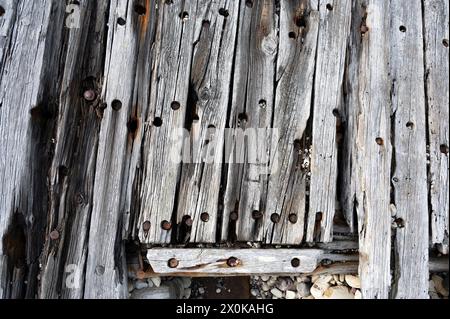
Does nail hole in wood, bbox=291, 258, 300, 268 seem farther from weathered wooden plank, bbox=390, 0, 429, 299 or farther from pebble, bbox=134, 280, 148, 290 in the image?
pebble, bbox=134, 280, 148, 290

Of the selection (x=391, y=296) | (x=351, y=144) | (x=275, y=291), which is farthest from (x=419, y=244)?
(x=275, y=291)

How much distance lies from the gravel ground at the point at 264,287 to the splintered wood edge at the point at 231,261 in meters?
0.18

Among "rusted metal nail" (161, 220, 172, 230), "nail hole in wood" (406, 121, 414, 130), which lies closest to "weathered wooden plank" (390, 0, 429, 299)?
"nail hole in wood" (406, 121, 414, 130)

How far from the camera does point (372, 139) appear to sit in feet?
8.73

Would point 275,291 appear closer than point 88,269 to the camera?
No

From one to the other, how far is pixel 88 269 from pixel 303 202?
1.27 meters

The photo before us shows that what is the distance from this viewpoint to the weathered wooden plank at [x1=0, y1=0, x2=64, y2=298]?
7.93 feet

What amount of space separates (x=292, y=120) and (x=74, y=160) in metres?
1.28

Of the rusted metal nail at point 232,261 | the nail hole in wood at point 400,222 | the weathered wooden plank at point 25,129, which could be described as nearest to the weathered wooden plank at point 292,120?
the rusted metal nail at point 232,261

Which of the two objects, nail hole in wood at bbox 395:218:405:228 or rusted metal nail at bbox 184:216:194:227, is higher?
nail hole in wood at bbox 395:218:405:228

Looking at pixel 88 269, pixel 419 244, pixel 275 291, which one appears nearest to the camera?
pixel 88 269

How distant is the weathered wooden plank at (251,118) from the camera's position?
255 cm

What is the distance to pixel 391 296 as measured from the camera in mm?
2564
